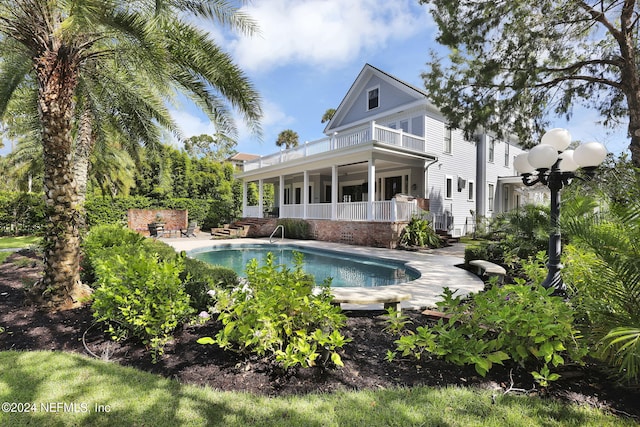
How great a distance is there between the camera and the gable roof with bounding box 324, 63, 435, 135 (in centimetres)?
1756

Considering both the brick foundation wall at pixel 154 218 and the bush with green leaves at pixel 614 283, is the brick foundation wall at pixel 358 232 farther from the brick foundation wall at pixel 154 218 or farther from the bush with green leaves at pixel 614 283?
the bush with green leaves at pixel 614 283

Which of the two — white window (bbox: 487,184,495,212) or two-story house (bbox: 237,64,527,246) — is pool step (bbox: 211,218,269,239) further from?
white window (bbox: 487,184,495,212)

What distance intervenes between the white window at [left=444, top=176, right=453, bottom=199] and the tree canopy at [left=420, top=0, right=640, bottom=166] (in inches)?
291

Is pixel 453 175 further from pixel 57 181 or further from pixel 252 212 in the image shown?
pixel 57 181

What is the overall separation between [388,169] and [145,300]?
16.9m

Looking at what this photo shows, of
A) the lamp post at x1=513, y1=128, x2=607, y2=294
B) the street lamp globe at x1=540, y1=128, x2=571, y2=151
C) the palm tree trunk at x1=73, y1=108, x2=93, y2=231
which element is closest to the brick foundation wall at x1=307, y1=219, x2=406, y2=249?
the lamp post at x1=513, y1=128, x2=607, y2=294

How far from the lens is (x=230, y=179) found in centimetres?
2723

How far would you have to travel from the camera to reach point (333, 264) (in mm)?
11430

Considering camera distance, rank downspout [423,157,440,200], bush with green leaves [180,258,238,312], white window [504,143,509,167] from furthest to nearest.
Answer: white window [504,143,509,167] < downspout [423,157,440,200] < bush with green leaves [180,258,238,312]

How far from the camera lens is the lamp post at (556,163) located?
5277 millimetres

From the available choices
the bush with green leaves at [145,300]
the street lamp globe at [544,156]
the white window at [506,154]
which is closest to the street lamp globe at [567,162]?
the street lamp globe at [544,156]

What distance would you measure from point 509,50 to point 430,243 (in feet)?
25.7

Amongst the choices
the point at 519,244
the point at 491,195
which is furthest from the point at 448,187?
the point at 519,244

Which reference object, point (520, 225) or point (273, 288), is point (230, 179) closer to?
point (520, 225)
